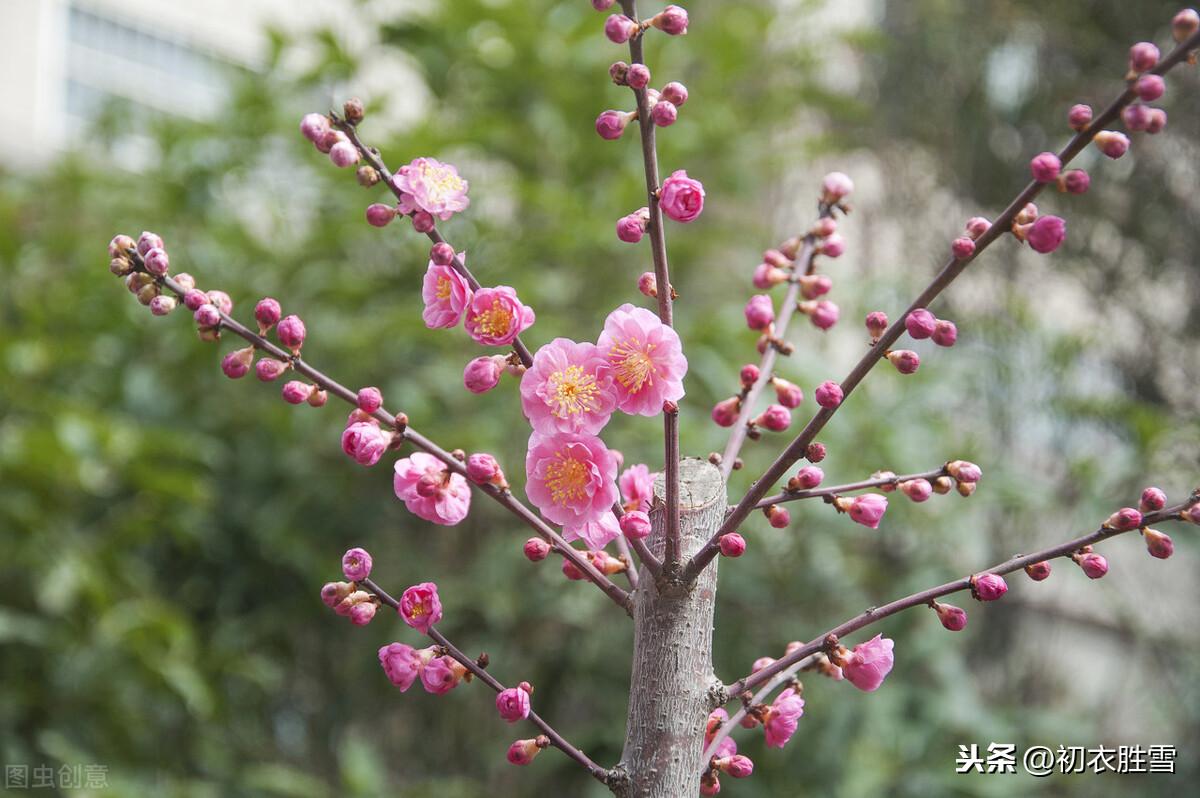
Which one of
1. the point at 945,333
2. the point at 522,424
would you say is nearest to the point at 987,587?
the point at 945,333

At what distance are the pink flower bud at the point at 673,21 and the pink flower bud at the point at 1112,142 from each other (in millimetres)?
188

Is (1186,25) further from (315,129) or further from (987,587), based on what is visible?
(315,129)

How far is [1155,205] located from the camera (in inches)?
87.6

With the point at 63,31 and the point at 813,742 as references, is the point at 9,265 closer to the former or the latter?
the point at 813,742

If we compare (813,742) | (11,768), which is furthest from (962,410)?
(11,768)

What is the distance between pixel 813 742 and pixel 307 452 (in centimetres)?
107

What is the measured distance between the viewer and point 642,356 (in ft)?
1.59

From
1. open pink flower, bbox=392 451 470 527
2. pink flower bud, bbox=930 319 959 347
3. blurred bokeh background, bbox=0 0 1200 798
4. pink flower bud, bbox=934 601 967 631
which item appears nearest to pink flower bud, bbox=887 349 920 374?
pink flower bud, bbox=930 319 959 347

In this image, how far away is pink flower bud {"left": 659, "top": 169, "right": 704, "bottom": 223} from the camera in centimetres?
48

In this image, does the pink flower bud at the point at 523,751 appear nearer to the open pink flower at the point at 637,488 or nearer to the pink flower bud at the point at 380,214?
the open pink flower at the point at 637,488

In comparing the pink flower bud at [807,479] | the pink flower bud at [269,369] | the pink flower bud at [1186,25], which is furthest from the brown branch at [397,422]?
the pink flower bud at [1186,25]

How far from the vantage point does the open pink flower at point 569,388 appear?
0.48 meters

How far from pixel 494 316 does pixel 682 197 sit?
10cm

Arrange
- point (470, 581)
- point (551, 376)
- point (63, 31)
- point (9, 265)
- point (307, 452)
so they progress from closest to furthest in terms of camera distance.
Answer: point (551, 376) < point (470, 581) < point (307, 452) < point (9, 265) < point (63, 31)
